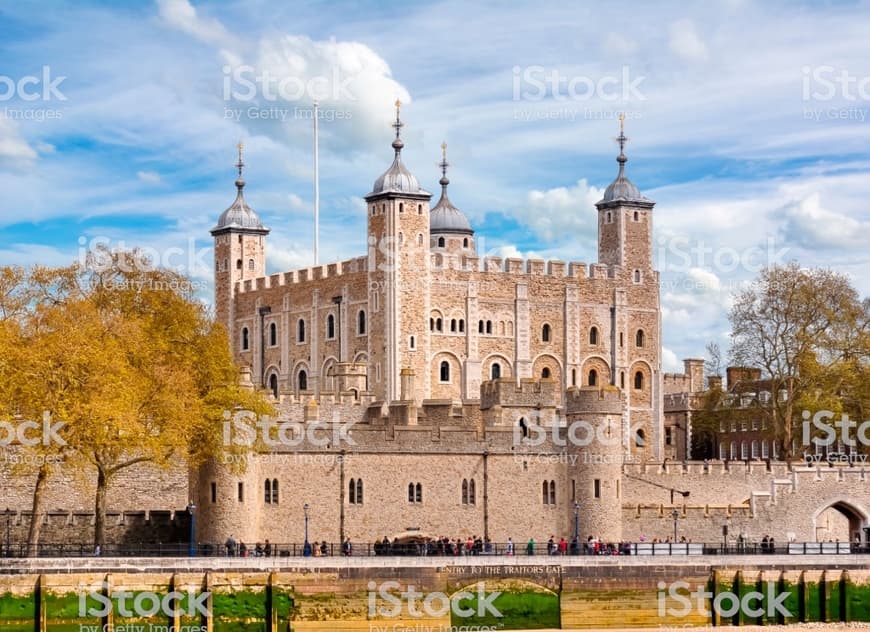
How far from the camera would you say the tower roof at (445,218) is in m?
102

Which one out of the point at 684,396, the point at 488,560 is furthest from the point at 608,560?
the point at 684,396

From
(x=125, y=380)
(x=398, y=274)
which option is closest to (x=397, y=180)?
(x=398, y=274)

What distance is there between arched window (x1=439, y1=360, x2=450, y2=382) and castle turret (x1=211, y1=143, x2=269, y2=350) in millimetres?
14565

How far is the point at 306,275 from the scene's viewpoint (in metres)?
94.0

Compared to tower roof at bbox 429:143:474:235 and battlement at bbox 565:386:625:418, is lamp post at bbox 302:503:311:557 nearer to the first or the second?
battlement at bbox 565:386:625:418

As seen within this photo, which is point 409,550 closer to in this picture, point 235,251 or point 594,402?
point 594,402

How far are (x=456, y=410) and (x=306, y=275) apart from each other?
27.2m

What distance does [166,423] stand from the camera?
56.1 meters

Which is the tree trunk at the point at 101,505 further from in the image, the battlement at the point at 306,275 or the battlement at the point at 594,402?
the battlement at the point at 306,275

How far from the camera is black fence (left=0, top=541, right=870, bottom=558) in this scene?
5428cm

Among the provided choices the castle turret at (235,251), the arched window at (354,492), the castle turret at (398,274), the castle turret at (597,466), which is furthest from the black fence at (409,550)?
the castle turret at (235,251)

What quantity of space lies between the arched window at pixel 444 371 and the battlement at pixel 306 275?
5.42m

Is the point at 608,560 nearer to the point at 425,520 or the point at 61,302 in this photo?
the point at 425,520

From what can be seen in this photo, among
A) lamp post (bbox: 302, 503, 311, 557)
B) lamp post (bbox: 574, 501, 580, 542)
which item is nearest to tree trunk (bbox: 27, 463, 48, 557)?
lamp post (bbox: 302, 503, 311, 557)
